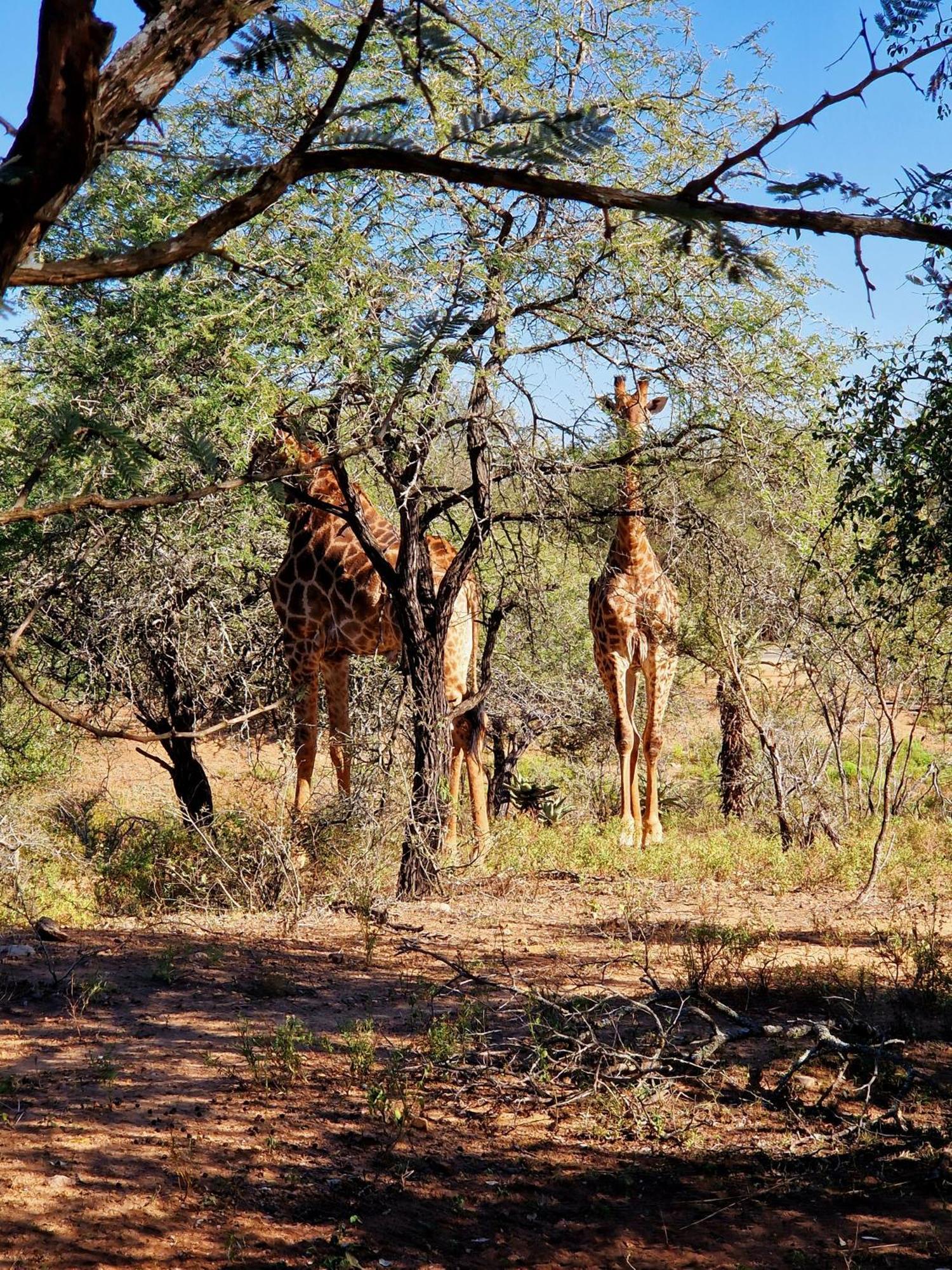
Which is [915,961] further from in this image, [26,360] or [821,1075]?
[26,360]

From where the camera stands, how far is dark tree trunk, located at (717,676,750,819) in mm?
15133

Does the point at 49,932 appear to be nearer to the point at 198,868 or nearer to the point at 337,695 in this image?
the point at 198,868

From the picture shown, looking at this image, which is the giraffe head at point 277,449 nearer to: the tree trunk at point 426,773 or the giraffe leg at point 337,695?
the tree trunk at point 426,773

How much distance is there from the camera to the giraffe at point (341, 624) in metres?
9.77

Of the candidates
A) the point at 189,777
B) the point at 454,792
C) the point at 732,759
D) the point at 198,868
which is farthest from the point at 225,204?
the point at 732,759

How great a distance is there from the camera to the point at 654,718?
452 inches

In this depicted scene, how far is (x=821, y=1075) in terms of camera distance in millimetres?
5559

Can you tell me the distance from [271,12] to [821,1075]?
4.72m

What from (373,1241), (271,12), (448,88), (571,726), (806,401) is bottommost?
(373,1241)

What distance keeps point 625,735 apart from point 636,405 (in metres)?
3.47

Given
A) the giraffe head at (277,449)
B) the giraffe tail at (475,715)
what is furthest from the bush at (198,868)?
the giraffe head at (277,449)

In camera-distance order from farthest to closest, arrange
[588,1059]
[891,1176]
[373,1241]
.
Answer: [588,1059] < [891,1176] < [373,1241]

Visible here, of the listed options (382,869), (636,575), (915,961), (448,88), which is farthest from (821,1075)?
(636,575)

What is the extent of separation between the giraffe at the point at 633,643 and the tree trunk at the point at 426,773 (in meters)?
2.52
